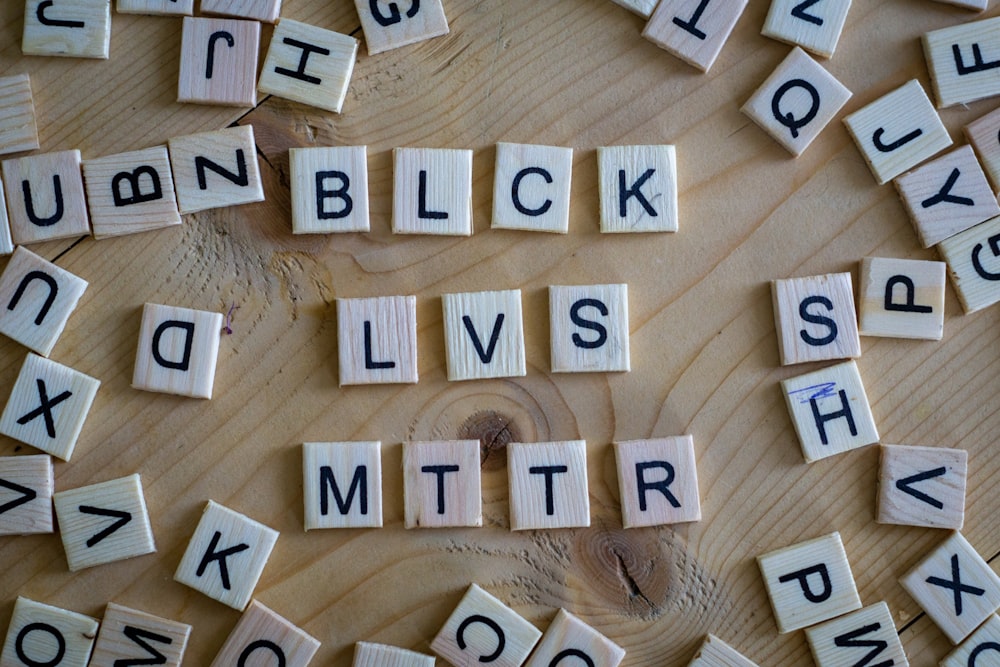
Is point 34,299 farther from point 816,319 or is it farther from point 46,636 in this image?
point 816,319

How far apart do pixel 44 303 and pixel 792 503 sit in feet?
2.88

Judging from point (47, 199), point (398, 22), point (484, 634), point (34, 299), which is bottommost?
point (484, 634)

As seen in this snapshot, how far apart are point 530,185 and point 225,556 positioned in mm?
536

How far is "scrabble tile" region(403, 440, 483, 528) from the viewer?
944 millimetres

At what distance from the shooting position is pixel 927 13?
3.19 feet

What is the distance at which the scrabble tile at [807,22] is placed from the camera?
0.95 meters

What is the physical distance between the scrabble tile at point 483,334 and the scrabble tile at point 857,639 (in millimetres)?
458

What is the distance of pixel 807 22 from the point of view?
0.95 m

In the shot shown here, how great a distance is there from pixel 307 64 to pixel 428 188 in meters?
0.20

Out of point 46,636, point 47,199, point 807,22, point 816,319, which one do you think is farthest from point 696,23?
point 46,636

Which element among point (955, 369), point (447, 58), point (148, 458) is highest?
point (447, 58)

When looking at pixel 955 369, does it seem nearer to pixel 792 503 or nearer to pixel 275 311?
pixel 792 503

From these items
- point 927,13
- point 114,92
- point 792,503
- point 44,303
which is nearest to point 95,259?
point 44,303

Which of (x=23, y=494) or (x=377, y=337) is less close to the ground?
(x=377, y=337)
